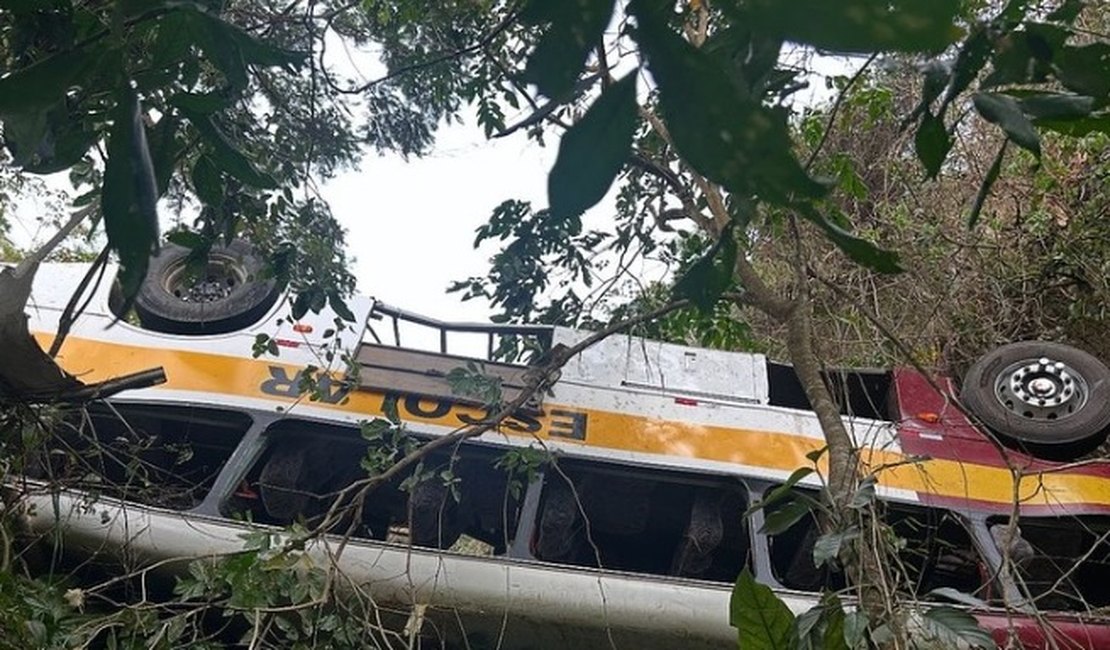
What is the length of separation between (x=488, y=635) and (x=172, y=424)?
5.43 feet

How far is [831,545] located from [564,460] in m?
2.00

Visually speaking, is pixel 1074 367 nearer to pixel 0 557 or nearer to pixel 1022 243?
pixel 1022 243

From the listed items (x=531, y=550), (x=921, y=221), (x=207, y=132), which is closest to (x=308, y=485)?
(x=531, y=550)

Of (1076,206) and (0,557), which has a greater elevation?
(1076,206)

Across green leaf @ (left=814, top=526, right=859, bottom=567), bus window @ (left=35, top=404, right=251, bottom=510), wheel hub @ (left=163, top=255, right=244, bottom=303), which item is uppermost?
wheel hub @ (left=163, top=255, right=244, bottom=303)

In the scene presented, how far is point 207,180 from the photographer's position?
2.03 m

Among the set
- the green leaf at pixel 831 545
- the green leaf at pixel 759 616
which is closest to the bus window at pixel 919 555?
the green leaf at pixel 831 545

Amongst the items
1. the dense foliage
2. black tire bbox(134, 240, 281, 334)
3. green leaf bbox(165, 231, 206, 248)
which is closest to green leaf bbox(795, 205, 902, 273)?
the dense foliage

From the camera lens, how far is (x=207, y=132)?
1.49m

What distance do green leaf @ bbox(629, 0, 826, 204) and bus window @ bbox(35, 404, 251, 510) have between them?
302 centimetres

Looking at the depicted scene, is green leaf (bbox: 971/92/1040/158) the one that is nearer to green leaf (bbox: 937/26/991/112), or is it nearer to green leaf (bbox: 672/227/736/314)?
green leaf (bbox: 937/26/991/112)

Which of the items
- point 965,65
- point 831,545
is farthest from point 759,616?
point 965,65

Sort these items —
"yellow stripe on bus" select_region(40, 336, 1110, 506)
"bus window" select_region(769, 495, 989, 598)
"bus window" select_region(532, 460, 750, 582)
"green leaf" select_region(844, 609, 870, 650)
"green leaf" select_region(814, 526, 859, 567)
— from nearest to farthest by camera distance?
1. "green leaf" select_region(844, 609, 870, 650)
2. "green leaf" select_region(814, 526, 859, 567)
3. "bus window" select_region(769, 495, 989, 598)
4. "yellow stripe on bus" select_region(40, 336, 1110, 506)
5. "bus window" select_region(532, 460, 750, 582)

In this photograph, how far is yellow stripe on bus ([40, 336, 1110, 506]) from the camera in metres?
4.13
